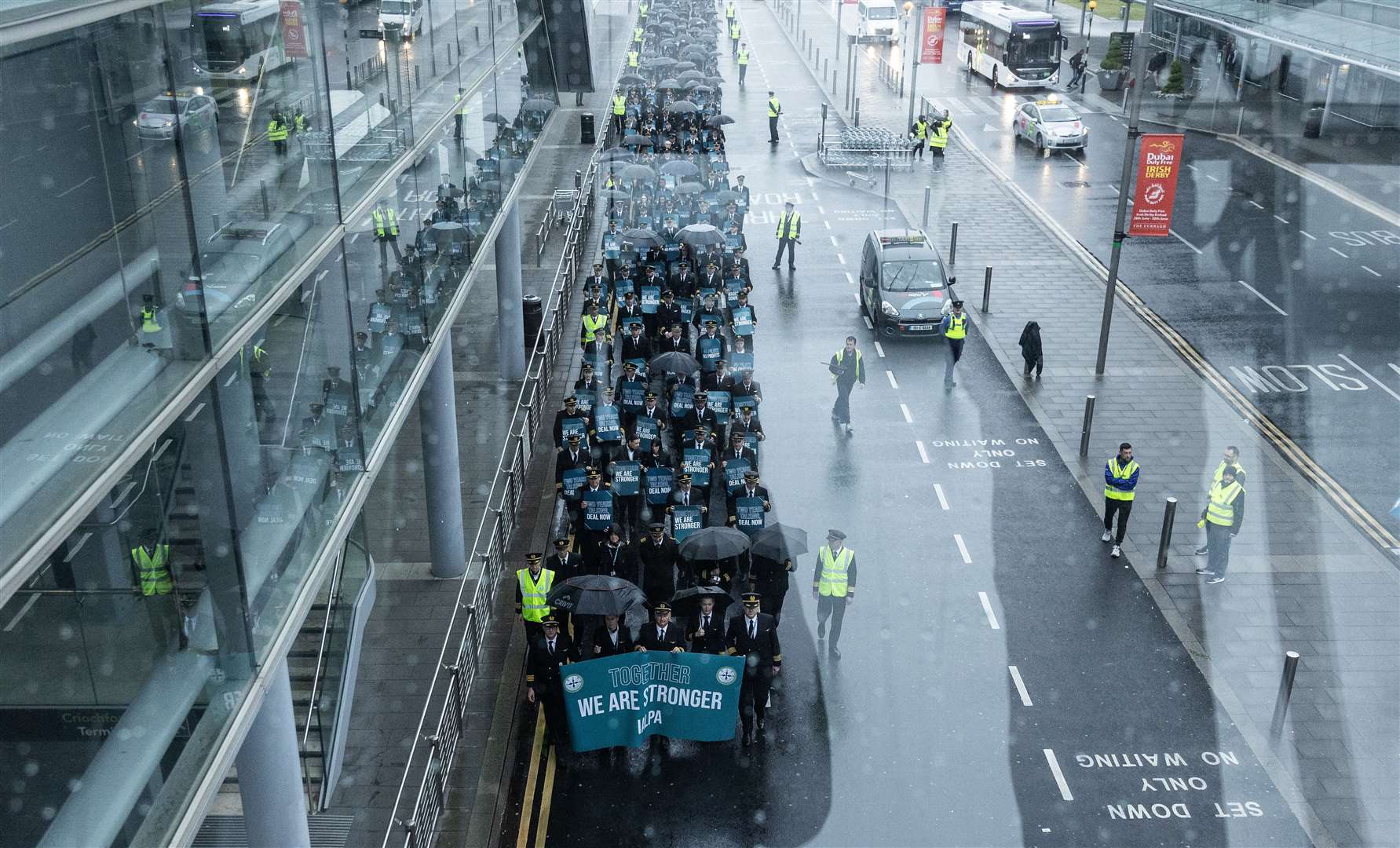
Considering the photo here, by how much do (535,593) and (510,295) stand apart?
30.9 feet

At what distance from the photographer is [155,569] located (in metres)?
8.33

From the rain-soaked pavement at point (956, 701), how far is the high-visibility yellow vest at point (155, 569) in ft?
15.6

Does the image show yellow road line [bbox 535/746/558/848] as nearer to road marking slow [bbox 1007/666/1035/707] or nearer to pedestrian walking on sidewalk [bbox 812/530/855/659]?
pedestrian walking on sidewalk [bbox 812/530/855/659]

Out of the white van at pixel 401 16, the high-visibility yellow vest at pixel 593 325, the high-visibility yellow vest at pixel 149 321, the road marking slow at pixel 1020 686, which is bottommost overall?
the road marking slow at pixel 1020 686

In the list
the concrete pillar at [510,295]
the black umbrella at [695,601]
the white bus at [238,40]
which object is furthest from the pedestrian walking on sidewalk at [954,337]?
the white bus at [238,40]

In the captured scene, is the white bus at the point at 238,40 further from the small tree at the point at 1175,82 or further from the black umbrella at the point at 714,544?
the small tree at the point at 1175,82

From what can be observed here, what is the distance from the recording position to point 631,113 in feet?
138

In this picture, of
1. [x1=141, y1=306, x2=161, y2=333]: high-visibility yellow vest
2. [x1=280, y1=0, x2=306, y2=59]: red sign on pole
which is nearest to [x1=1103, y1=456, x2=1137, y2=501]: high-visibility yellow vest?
[x1=280, y1=0, x2=306, y2=59]: red sign on pole

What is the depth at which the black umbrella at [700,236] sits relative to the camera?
83.6 feet

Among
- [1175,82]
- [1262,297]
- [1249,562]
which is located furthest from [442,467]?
[1175,82]

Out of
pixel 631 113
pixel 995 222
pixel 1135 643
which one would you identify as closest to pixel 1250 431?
pixel 1135 643

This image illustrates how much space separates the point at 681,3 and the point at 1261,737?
6768 centimetres

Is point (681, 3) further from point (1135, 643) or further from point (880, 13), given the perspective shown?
point (1135, 643)

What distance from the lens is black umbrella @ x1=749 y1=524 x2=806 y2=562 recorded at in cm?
1421
